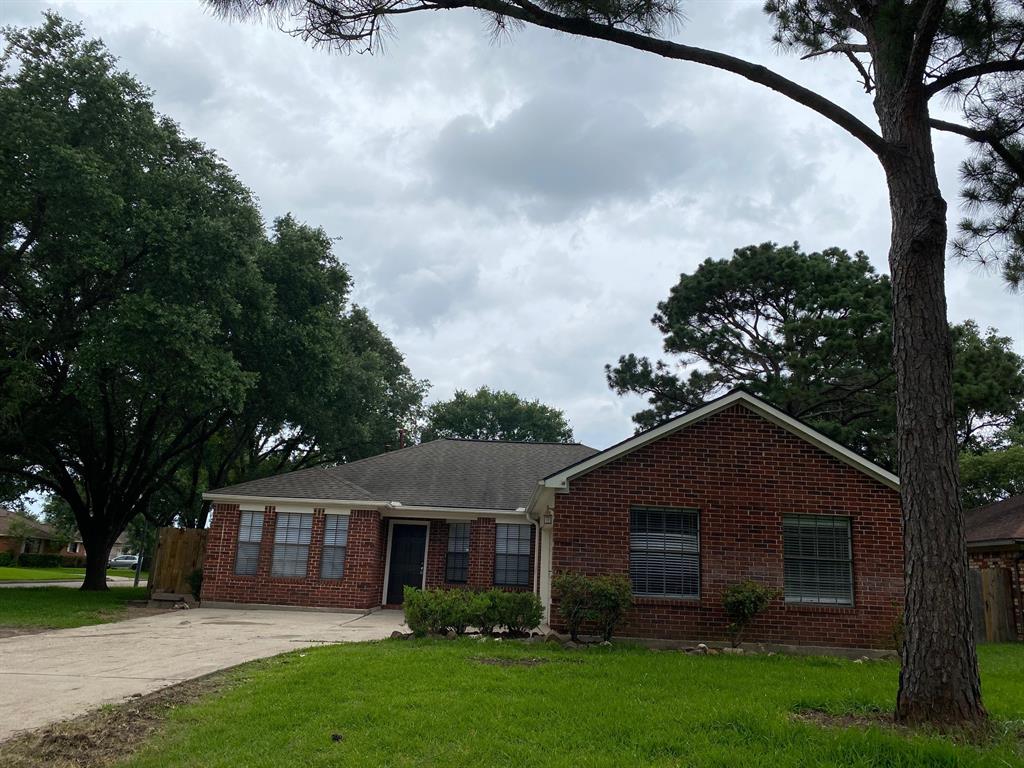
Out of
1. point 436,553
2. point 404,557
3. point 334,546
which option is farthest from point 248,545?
point 436,553

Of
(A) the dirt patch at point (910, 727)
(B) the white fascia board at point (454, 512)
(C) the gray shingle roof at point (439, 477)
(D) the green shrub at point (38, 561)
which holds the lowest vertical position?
(D) the green shrub at point (38, 561)

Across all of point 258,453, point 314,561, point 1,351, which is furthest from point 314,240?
point 258,453

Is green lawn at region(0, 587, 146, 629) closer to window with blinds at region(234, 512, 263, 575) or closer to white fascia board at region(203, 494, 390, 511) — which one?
window with blinds at region(234, 512, 263, 575)

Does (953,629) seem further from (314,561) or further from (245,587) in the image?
(245,587)

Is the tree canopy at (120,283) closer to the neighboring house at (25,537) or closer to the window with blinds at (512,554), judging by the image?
the window with blinds at (512,554)

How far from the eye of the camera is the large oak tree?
5.97 metres

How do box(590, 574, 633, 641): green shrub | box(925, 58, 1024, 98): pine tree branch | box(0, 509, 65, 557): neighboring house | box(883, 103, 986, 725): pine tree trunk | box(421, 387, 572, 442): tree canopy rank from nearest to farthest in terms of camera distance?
box(883, 103, 986, 725): pine tree trunk < box(925, 58, 1024, 98): pine tree branch < box(590, 574, 633, 641): green shrub < box(421, 387, 572, 442): tree canopy < box(0, 509, 65, 557): neighboring house

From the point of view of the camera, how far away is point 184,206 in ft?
58.7

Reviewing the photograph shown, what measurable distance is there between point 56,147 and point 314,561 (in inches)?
425

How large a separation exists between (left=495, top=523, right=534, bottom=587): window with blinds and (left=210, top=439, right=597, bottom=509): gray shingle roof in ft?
2.19

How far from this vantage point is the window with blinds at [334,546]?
17266 millimetres

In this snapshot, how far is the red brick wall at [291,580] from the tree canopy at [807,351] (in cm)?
1123

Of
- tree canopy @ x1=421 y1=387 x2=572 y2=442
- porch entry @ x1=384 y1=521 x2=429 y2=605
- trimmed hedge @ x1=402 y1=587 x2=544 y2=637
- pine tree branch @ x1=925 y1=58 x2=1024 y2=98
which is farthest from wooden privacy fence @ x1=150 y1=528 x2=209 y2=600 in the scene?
tree canopy @ x1=421 y1=387 x2=572 y2=442

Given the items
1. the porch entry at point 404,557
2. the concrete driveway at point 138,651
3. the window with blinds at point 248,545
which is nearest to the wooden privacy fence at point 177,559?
the window with blinds at point 248,545
